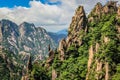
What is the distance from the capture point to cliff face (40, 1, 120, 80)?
109 m

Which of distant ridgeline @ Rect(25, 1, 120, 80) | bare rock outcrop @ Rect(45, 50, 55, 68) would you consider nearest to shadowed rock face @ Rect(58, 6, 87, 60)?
distant ridgeline @ Rect(25, 1, 120, 80)

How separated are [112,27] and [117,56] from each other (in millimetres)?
26437

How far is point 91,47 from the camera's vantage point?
123375 millimetres

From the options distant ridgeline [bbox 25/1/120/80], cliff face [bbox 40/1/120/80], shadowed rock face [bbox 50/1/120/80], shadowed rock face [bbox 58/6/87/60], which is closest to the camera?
distant ridgeline [bbox 25/1/120/80]

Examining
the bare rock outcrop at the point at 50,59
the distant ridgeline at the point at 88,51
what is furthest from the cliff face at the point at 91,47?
the bare rock outcrop at the point at 50,59

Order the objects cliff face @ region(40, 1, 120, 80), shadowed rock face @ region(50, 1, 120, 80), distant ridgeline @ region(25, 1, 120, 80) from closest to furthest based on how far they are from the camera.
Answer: distant ridgeline @ region(25, 1, 120, 80), cliff face @ region(40, 1, 120, 80), shadowed rock face @ region(50, 1, 120, 80)

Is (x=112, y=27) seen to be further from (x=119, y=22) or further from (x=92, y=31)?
(x=92, y=31)

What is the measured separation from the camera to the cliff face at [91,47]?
108756 mm

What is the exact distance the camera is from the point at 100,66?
106812mm

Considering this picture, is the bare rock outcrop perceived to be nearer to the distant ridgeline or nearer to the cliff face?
the distant ridgeline

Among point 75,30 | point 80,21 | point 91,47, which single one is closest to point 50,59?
point 75,30

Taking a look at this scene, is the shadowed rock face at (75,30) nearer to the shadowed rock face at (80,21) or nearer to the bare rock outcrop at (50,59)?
the shadowed rock face at (80,21)

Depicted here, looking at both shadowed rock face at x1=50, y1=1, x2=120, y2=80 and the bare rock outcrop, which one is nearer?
shadowed rock face at x1=50, y1=1, x2=120, y2=80

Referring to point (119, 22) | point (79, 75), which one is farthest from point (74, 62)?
point (119, 22)
